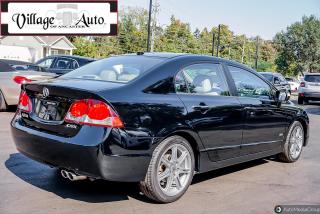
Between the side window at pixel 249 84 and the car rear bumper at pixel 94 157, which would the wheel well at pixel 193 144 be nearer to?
the car rear bumper at pixel 94 157

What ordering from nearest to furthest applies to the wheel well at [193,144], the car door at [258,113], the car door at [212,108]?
the wheel well at [193,144]
the car door at [212,108]
the car door at [258,113]

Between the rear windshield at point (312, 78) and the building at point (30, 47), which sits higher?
the building at point (30, 47)

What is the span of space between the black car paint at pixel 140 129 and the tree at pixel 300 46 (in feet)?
169

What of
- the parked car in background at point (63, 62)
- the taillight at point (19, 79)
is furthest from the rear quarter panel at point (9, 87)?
the parked car in background at point (63, 62)

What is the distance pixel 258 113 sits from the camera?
575 centimetres

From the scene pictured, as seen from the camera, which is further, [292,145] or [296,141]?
[296,141]

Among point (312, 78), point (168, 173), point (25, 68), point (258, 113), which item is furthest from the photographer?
point (312, 78)

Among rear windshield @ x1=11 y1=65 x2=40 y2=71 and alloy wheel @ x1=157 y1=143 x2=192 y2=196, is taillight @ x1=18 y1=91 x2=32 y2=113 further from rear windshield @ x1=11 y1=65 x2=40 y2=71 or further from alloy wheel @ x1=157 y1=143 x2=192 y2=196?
rear windshield @ x1=11 y1=65 x2=40 y2=71

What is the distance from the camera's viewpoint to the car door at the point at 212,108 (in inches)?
187

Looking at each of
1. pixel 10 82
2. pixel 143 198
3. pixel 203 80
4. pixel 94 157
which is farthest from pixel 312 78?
pixel 94 157

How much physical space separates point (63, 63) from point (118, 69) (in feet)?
32.4

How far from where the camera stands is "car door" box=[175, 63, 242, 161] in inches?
187

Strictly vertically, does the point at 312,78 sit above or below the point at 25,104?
below

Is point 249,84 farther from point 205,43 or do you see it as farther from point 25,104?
point 205,43
